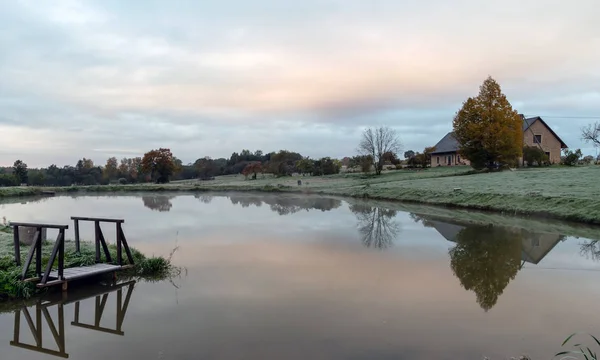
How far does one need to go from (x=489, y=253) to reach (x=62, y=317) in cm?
1057

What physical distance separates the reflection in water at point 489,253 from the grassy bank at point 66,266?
681 centimetres

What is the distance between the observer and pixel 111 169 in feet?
300

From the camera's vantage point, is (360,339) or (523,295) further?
(523,295)

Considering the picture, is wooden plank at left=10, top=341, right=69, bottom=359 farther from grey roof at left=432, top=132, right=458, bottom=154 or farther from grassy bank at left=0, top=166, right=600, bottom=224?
grey roof at left=432, top=132, right=458, bottom=154

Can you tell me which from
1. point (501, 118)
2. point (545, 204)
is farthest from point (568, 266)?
point (501, 118)

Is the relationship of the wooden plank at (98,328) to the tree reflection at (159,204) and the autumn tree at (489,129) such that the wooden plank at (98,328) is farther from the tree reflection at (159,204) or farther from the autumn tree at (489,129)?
the autumn tree at (489,129)

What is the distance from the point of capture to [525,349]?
222 inches

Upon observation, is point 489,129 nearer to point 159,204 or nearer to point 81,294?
point 159,204

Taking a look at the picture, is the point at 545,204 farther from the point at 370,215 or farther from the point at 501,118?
the point at 501,118

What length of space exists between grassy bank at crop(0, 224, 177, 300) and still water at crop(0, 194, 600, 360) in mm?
501

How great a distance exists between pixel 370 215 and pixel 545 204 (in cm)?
849

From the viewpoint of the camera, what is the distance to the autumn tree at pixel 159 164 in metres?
67.9

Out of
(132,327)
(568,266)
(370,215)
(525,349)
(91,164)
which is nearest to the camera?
(525,349)

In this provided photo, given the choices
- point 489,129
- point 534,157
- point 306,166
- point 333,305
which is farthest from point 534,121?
point 333,305
